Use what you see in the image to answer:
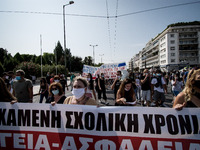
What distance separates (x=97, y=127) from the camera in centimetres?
209

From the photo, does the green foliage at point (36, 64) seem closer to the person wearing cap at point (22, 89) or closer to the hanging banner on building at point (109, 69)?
the hanging banner on building at point (109, 69)

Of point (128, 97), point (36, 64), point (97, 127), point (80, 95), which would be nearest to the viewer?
point (97, 127)

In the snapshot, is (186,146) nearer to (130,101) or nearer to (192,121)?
(192,121)

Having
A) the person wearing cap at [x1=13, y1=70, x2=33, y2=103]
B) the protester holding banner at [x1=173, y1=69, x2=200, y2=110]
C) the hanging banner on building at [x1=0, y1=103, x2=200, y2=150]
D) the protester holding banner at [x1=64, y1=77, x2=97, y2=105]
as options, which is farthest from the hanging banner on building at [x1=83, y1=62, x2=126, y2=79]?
the hanging banner on building at [x1=0, y1=103, x2=200, y2=150]

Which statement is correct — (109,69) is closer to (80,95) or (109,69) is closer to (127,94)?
(127,94)

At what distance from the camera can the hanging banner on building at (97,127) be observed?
6.30 ft

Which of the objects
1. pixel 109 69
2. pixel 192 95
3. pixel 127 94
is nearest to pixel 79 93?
pixel 127 94

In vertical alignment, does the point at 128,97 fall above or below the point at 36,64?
below

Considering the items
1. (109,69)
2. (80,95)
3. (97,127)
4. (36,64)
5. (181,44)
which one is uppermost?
(181,44)

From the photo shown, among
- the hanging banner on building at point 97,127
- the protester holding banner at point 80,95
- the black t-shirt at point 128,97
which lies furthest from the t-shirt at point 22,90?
the black t-shirt at point 128,97

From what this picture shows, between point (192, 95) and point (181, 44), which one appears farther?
point (181, 44)

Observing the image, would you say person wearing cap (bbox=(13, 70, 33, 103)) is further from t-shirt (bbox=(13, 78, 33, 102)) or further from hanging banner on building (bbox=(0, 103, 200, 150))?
hanging banner on building (bbox=(0, 103, 200, 150))

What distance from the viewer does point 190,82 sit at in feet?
6.60

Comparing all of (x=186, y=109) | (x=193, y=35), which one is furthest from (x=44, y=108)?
(x=193, y=35)
